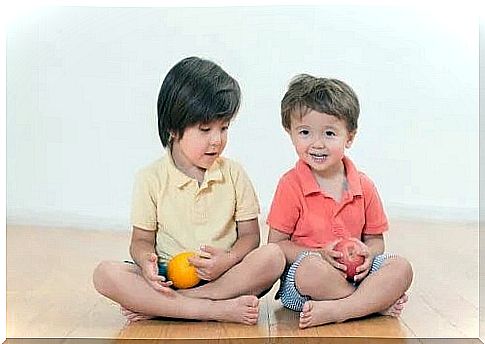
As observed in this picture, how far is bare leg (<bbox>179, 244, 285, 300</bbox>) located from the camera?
412 cm

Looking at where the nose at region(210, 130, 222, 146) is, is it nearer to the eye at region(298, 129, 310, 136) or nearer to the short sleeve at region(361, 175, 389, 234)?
the eye at region(298, 129, 310, 136)

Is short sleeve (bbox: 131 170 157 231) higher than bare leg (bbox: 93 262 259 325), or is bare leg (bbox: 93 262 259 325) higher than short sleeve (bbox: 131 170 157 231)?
short sleeve (bbox: 131 170 157 231)

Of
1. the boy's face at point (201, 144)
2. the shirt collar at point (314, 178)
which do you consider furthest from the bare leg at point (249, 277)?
the boy's face at point (201, 144)

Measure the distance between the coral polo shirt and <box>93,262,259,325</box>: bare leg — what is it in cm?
30

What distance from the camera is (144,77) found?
13.9 feet

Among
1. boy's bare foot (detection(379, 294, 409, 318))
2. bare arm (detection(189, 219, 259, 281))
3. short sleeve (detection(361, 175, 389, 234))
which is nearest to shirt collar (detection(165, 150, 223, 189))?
bare arm (detection(189, 219, 259, 281))

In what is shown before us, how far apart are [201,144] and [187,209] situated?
0.74 feet

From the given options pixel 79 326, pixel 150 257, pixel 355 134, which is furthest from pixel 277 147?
pixel 79 326

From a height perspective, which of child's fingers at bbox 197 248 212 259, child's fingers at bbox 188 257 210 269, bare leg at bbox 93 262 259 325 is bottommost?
bare leg at bbox 93 262 259 325

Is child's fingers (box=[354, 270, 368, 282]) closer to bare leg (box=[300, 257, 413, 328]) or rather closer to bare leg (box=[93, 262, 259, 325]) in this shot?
bare leg (box=[300, 257, 413, 328])

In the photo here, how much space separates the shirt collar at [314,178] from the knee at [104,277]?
70cm

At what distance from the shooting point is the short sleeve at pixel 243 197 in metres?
4.21

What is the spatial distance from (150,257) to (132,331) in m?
0.26

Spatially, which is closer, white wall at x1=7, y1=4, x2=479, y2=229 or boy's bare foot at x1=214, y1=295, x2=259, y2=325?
boy's bare foot at x1=214, y1=295, x2=259, y2=325
